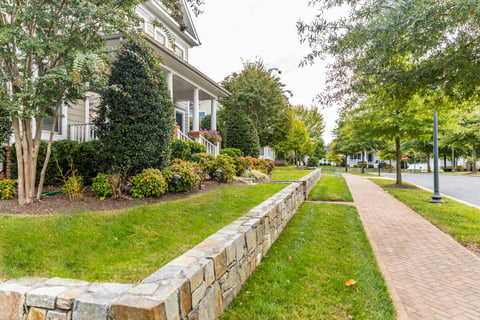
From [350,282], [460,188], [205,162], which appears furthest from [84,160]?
[460,188]

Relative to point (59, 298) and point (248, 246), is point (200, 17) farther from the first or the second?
point (59, 298)

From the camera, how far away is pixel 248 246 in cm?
312

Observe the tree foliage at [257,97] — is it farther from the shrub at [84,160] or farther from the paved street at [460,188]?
the shrub at [84,160]

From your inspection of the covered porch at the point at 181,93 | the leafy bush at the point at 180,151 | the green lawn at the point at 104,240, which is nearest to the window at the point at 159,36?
the covered porch at the point at 181,93

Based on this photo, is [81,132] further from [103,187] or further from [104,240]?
[104,240]

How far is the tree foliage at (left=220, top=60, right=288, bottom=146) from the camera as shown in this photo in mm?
18844

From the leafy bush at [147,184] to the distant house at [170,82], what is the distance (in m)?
1.72

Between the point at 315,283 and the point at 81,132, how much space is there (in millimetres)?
8461

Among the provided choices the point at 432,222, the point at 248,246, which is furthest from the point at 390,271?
the point at 432,222

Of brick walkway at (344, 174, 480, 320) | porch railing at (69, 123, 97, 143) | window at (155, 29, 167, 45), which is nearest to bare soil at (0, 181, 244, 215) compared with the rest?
porch railing at (69, 123, 97, 143)

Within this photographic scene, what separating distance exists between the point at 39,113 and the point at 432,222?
8.29 metres

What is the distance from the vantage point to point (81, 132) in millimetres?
8602

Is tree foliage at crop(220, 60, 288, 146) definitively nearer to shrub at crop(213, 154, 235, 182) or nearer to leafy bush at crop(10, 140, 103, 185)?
shrub at crop(213, 154, 235, 182)

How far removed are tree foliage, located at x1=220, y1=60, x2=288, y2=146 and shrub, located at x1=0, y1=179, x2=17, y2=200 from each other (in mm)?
13828
